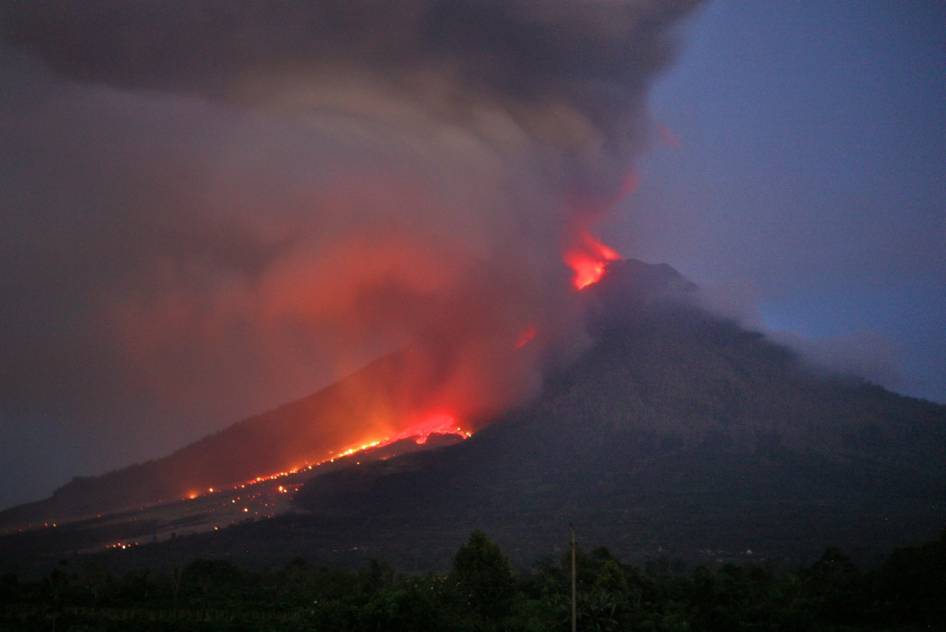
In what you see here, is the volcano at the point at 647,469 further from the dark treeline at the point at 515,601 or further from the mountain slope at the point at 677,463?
the dark treeline at the point at 515,601

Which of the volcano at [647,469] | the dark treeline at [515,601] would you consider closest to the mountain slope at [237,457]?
the volcano at [647,469]

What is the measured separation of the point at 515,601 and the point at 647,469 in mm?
51640

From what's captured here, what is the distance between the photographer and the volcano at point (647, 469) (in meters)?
58.0

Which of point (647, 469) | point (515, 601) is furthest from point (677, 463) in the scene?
point (515, 601)

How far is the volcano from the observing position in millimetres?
58000

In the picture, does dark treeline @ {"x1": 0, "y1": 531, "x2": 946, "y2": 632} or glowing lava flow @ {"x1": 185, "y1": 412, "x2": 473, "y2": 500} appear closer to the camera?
dark treeline @ {"x1": 0, "y1": 531, "x2": 946, "y2": 632}

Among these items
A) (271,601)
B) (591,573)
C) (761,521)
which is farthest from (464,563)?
(761,521)

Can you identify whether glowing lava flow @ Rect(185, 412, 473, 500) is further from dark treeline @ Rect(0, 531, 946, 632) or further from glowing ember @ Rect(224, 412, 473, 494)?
dark treeline @ Rect(0, 531, 946, 632)

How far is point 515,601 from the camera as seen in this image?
2977cm

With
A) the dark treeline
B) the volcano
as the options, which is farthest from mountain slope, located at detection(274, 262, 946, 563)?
the dark treeline

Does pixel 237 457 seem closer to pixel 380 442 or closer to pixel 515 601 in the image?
pixel 380 442

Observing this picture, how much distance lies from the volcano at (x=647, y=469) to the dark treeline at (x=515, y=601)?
17140mm

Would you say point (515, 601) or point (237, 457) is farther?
point (237, 457)

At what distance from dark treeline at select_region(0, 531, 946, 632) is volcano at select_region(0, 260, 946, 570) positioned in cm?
1714
